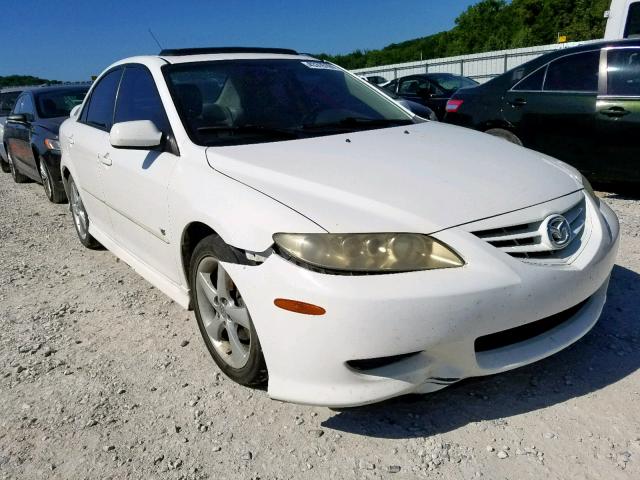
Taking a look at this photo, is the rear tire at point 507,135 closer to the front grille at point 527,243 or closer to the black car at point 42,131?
the front grille at point 527,243

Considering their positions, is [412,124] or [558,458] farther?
[412,124]

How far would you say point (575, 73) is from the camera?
5680 millimetres

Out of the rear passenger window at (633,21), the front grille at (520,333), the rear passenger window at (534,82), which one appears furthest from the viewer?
the rear passenger window at (633,21)

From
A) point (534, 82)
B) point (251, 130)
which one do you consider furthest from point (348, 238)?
point (534, 82)

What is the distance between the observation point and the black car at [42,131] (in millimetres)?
6918

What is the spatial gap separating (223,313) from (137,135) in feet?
3.37

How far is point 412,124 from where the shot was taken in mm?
3436

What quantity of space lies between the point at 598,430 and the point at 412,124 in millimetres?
1979

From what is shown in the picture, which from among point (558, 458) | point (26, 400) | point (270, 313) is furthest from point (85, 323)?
point (558, 458)

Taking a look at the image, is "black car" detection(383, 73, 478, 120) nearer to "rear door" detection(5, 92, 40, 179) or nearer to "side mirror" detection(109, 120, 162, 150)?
"rear door" detection(5, 92, 40, 179)

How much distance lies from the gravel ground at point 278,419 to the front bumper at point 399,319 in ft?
0.79

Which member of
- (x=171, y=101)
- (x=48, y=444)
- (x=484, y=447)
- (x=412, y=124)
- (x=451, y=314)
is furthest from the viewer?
(x=412, y=124)

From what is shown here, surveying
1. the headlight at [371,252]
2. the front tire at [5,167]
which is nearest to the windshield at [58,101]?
the front tire at [5,167]

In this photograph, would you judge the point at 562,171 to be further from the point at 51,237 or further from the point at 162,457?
the point at 51,237
